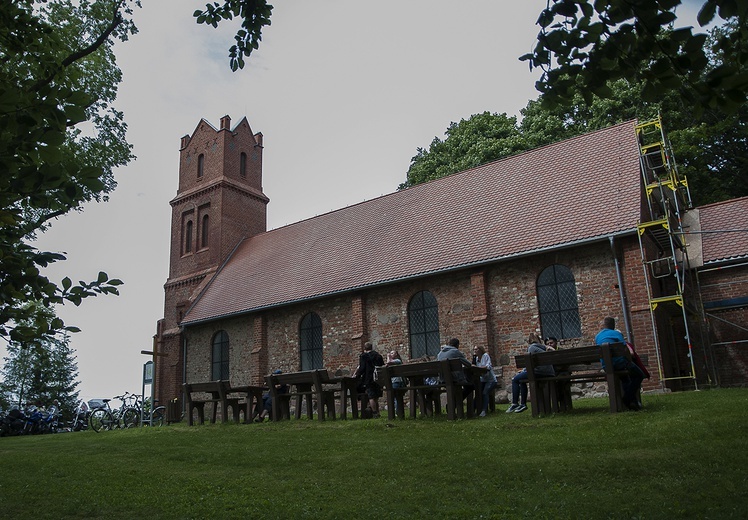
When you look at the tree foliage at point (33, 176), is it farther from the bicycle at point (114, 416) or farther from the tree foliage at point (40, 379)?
the tree foliage at point (40, 379)

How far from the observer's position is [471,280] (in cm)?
1916

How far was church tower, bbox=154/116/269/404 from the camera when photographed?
30.0 metres

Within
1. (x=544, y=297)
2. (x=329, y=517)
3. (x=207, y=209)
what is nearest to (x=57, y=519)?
(x=329, y=517)

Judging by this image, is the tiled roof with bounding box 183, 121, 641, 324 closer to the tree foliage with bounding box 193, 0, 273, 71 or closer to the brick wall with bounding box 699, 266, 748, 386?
the brick wall with bounding box 699, 266, 748, 386

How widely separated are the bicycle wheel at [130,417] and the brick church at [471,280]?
3783 mm

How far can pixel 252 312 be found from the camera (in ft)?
80.9

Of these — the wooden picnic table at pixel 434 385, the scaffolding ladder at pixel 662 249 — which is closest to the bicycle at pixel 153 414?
the wooden picnic table at pixel 434 385

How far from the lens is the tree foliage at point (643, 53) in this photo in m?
3.92

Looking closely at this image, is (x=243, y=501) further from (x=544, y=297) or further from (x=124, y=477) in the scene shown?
(x=544, y=297)

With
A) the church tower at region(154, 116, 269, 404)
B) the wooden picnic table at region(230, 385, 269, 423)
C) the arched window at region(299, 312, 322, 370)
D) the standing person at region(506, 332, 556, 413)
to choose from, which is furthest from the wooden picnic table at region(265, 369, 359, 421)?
the church tower at region(154, 116, 269, 404)

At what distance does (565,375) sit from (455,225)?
10.8 metres

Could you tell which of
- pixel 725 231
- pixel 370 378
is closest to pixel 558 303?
pixel 725 231

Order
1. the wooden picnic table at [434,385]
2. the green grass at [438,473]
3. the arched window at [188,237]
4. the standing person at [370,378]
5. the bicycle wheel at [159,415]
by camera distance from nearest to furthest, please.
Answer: the green grass at [438,473], the wooden picnic table at [434,385], the standing person at [370,378], the bicycle wheel at [159,415], the arched window at [188,237]

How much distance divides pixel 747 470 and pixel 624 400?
16.5 ft
